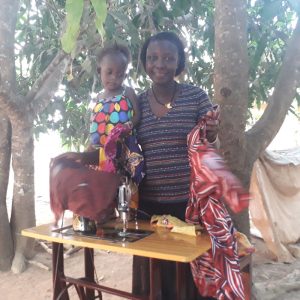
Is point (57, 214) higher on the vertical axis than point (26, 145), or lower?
lower

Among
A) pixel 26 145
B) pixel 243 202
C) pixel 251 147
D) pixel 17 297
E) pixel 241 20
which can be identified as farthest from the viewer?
pixel 26 145

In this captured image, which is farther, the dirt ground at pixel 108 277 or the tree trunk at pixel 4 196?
the tree trunk at pixel 4 196

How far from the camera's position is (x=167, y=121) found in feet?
6.53

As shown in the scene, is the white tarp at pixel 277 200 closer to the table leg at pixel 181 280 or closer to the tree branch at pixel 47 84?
the tree branch at pixel 47 84

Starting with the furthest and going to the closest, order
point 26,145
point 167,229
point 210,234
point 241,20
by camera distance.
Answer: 1. point 26,145
2. point 241,20
3. point 167,229
4. point 210,234

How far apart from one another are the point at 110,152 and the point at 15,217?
2.63 meters

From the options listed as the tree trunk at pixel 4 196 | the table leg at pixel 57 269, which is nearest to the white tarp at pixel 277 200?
the tree trunk at pixel 4 196

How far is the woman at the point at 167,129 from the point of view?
197 centimetres

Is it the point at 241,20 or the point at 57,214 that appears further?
the point at 241,20

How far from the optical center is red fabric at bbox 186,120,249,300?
1650 mm

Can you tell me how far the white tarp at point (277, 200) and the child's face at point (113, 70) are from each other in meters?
2.89

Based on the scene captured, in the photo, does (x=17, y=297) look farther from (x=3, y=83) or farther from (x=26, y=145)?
(x=3, y=83)

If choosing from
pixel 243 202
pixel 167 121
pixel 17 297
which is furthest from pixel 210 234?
pixel 17 297

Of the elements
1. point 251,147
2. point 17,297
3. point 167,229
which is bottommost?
point 17,297
